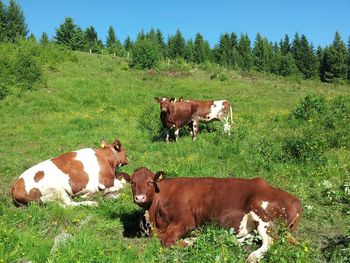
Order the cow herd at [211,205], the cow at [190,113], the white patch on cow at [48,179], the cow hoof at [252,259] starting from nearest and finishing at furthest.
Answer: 1. the cow hoof at [252,259]
2. the cow herd at [211,205]
3. the white patch on cow at [48,179]
4. the cow at [190,113]

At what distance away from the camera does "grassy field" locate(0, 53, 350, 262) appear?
236 inches

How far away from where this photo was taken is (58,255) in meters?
5.64

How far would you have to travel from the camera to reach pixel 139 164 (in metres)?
11.6

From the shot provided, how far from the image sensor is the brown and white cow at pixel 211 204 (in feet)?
20.3

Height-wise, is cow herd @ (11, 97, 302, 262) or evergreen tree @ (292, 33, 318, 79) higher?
evergreen tree @ (292, 33, 318, 79)

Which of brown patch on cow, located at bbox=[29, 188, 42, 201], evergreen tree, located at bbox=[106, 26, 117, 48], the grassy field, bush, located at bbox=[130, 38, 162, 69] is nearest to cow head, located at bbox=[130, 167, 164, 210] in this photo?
the grassy field

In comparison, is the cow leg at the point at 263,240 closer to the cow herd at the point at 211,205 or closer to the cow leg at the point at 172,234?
the cow herd at the point at 211,205

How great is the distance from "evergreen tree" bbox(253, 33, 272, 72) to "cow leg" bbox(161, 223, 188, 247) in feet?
272

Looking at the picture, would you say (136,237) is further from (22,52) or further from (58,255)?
(22,52)

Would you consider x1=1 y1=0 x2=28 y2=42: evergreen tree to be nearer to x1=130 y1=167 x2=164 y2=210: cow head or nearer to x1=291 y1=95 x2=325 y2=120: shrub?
x1=291 y1=95 x2=325 y2=120: shrub

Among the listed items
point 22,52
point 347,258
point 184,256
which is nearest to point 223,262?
point 184,256

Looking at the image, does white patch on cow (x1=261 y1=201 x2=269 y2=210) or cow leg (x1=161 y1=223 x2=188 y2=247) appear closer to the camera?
white patch on cow (x1=261 y1=201 x2=269 y2=210)

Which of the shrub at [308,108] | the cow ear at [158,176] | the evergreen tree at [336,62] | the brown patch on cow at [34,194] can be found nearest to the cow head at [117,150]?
the brown patch on cow at [34,194]

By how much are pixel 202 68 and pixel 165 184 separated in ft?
117
